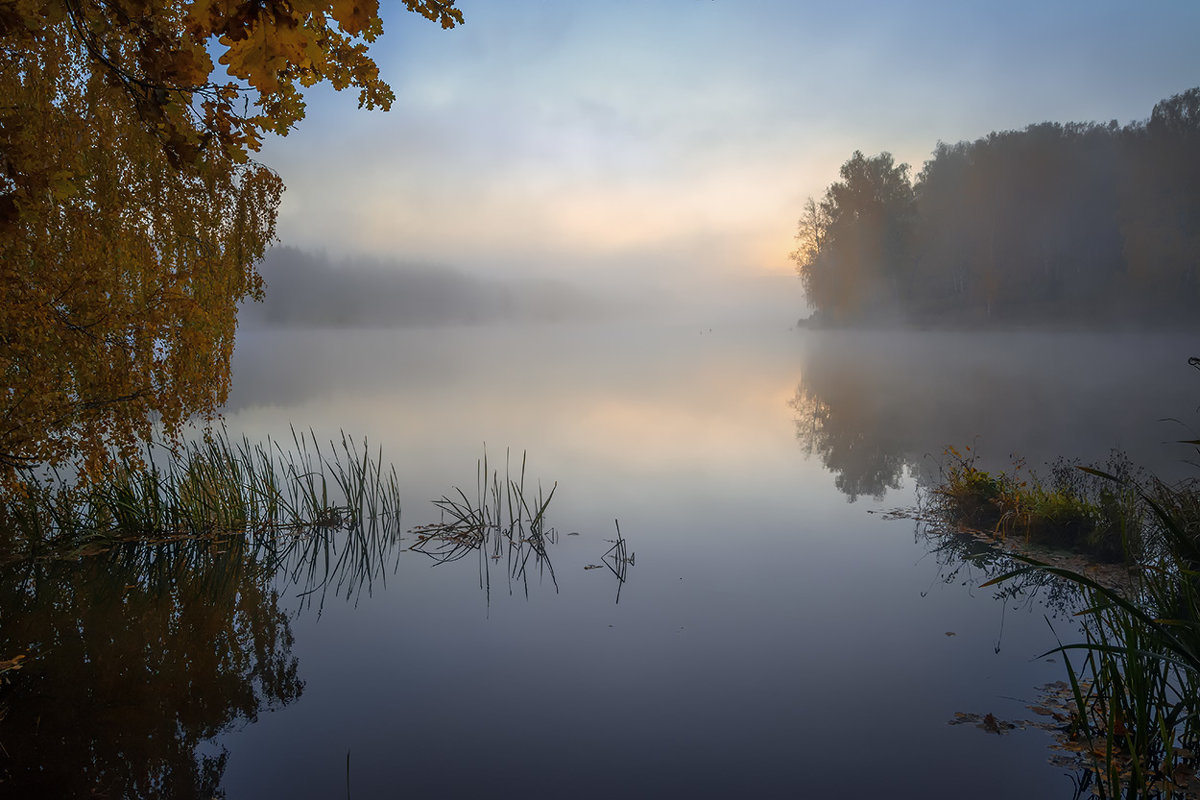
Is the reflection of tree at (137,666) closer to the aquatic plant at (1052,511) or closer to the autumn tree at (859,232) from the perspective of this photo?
the aquatic plant at (1052,511)

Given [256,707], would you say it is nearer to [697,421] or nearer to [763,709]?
[763,709]

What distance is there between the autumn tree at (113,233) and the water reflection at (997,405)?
32.7 feet

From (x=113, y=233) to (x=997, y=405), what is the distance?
24.9m

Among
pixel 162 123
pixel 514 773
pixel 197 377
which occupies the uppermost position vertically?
pixel 162 123

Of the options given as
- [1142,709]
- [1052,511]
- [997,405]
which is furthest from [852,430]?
[1142,709]

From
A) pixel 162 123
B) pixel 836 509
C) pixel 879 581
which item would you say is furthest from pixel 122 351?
pixel 836 509

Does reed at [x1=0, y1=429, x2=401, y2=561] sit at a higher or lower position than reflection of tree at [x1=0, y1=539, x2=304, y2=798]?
higher

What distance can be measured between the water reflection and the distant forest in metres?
3.22

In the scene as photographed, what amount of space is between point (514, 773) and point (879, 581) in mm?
5092

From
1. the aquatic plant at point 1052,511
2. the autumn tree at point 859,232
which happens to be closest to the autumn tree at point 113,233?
the aquatic plant at point 1052,511

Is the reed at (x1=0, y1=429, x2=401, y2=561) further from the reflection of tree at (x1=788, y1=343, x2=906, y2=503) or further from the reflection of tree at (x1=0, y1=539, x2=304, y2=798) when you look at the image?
the reflection of tree at (x1=788, y1=343, x2=906, y2=503)

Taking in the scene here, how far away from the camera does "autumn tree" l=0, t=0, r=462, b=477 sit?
3.25 meters

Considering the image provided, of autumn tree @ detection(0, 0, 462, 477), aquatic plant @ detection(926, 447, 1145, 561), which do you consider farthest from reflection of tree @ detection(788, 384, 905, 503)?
autumn tree @ detection(0, 0, 462, 477)

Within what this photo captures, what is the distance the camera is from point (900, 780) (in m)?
4.50
